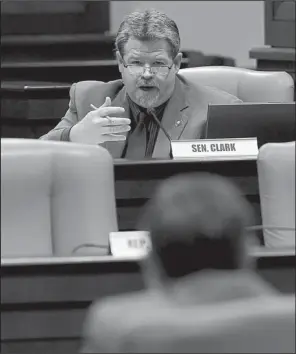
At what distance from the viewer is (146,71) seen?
3.78 meters

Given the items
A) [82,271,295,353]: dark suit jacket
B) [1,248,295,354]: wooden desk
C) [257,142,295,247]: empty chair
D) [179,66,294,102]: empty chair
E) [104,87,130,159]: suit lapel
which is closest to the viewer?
[82,271,295,353]: dark suit jacket

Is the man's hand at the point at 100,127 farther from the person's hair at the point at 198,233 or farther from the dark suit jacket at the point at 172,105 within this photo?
the person's hair at the point at 198,233

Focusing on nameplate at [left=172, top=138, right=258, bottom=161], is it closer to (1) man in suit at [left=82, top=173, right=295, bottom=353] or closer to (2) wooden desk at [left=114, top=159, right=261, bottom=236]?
(2) wooden desk at [left=114, top=159, right=261, bottom=236]

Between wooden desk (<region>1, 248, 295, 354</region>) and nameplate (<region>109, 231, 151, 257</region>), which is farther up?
nameplate (<region>109, 231, 151, 257</region>)

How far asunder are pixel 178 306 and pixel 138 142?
206 cm

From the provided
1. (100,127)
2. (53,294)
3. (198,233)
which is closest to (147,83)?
(100,127)

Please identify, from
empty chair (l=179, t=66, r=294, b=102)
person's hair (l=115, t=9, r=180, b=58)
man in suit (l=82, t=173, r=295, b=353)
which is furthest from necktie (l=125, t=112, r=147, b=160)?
man in suit (l=82, t=173, r=295, b=353)

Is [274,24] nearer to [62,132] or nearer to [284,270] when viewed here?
[62,132]

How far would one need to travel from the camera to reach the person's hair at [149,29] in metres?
3.80

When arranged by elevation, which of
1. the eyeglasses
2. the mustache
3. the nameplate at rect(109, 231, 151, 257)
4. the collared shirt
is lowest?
the nameplate at rect(109, 231, 151, 257)

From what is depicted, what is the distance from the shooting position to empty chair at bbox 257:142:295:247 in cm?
281

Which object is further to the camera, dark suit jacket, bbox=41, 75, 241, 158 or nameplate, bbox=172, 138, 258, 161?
dark suit jacket, bbox=41, 75, 241, 158

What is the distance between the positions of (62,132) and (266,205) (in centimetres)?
94

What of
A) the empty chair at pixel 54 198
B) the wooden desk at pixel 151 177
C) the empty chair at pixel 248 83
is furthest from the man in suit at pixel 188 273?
the empty chair at pixel 248 83
